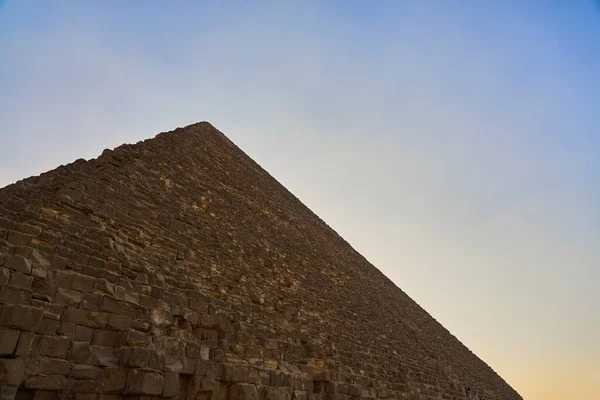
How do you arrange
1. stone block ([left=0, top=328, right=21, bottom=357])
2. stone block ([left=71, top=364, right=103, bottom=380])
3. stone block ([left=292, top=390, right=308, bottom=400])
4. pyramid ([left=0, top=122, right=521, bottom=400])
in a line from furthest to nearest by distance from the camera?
1. stone block ([left=292, top=390, right=308, bottom=400])
2. pyramid ([left=0, top=122, right=521, bottom=400])
3. stone block ([left=71, top=364, right=103, bottom=380])
4. stone block ([left=0, top=328, right=21, bottom=357])

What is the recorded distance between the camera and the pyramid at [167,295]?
3943 mm

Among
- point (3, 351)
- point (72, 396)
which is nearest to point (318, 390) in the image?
point (72, 396)

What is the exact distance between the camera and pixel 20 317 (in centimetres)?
368

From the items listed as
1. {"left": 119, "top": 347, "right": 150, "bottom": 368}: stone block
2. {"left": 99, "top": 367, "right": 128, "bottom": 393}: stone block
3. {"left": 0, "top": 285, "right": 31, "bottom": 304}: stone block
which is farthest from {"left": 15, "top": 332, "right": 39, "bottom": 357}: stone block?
{"left": 119, "top": 347, "right": 150, "bottom": 368}: stone block

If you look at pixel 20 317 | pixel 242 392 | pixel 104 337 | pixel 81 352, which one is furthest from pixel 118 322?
pixel 242 392

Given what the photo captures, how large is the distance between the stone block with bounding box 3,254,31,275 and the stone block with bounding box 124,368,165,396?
1475 millimetres

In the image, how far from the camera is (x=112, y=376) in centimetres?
409

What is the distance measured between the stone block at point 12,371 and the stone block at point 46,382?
77 mm

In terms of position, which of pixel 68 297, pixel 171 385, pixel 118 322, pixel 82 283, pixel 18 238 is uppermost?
pixel 18 238

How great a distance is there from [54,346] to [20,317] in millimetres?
408

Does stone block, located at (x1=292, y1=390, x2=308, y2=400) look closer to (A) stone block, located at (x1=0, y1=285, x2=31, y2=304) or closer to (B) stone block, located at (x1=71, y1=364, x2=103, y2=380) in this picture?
(B) stone block, located at (x1=71, y1=364, x2=103, y2=380)

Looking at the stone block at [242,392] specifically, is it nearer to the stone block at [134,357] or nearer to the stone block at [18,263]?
the stone block at [134,357]

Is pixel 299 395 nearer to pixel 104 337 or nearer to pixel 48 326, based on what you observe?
pixel 104 337

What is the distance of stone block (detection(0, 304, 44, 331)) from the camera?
359 cm
